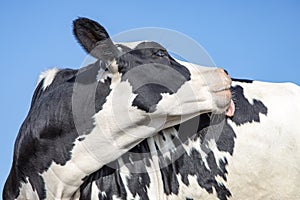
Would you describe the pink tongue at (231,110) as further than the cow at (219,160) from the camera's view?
Yes

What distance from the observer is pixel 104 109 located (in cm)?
614

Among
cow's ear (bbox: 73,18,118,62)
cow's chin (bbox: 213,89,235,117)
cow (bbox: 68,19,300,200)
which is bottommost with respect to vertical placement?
cow (bbox: 68,19,300,200)

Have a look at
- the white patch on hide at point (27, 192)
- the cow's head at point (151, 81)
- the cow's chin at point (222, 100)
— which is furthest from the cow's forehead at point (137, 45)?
the white patch on hide at point (27, 192)

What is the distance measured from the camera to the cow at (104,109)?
607cm

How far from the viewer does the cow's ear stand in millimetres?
5988

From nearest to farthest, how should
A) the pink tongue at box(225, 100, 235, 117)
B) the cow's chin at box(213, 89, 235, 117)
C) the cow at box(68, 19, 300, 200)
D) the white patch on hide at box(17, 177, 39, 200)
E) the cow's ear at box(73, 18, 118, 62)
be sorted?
the cow's ear at box(73, 18, 118, 62), the cow's chin at box(213, 89, 235, 117), the white patch on hide at box(17, 177, 39, 200), the cow at box(68, 19, 300, 200), the pink tongue at box(225, 100, 235, 117)

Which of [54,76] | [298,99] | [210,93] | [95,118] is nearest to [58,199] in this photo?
[95,118]

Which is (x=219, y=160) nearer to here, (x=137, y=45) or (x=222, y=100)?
(x=222, y=100)

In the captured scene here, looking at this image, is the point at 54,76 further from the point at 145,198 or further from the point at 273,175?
the point at 273,175

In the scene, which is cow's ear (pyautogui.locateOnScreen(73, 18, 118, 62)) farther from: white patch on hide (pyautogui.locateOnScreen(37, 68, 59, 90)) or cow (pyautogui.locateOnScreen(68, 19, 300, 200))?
white patch on hide (pyautogui.locateOnScreen(37, 68, 59, 90))

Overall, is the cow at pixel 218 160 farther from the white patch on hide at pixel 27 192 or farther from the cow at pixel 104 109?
the white patch on hide at pixel 27 192

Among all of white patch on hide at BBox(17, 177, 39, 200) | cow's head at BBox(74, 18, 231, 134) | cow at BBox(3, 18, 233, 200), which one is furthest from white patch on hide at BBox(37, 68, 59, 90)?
white patch on hide at BBox(17, 177, 39, 200)

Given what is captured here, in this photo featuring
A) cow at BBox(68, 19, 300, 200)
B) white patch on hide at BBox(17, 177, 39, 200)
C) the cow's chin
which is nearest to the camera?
the cow's chin

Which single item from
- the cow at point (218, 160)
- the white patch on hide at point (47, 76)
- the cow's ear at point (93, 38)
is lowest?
the cow at point (218, 160)
